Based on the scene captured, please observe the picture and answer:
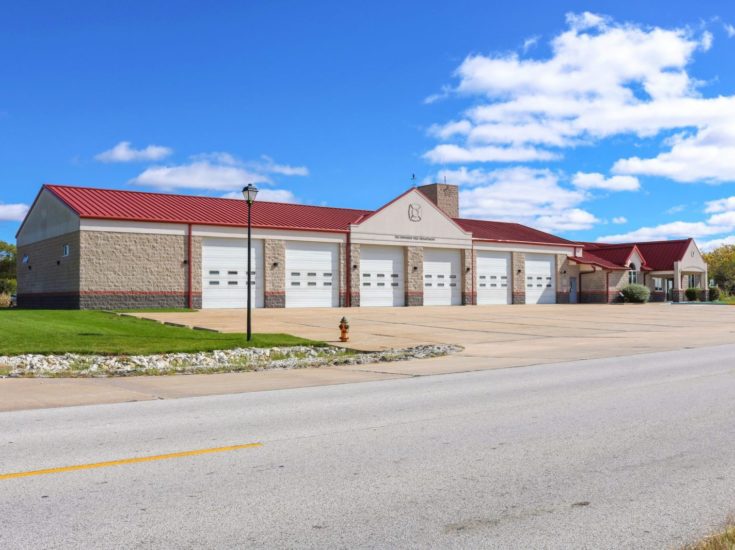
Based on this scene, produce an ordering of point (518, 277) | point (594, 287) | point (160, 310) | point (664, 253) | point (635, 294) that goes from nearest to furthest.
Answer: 1. point (160, 310)
2. point (518, 277)
3. point (635, 294)
4. point (594, 287)
5. point (664, 253)

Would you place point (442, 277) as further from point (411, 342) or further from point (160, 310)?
point (411, 342)

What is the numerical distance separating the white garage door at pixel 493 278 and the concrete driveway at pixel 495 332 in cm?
1285

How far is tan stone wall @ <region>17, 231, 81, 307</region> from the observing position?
3484 centimetres

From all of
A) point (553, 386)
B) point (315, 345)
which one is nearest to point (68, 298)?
point (315, 345)

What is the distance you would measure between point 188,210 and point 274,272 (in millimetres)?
5966

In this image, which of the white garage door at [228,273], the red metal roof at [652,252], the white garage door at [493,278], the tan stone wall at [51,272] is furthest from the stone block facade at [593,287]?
the tan stone wall at [51,272]

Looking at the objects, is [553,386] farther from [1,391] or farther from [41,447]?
[1,391]

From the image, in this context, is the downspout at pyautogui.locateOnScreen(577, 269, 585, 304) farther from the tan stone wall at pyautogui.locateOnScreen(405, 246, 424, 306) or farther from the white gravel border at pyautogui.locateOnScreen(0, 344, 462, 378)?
the white gravel border at pyautogui.locateOnScreen(0, 344, 462, 378)

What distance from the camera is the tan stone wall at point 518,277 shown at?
2025 inches

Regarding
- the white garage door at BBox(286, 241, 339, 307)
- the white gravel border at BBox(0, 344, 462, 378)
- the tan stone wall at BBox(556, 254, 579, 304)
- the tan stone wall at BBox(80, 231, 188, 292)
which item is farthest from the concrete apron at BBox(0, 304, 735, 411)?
the tan stone wall at BBox(556, 254, 579, 304)

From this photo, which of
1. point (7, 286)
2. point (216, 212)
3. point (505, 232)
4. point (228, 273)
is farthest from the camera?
point (7, 286)

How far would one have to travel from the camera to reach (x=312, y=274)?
41.5 m

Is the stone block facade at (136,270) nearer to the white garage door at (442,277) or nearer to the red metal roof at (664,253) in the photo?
the white garage door at (442,277)

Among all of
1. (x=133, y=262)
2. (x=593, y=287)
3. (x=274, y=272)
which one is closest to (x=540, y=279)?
(x=593, y=287)
